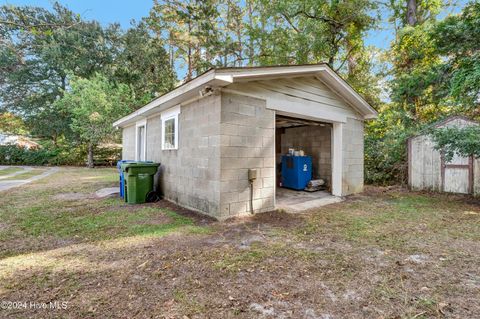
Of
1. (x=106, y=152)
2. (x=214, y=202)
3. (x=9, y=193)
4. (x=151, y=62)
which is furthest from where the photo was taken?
(x=106, y=152)

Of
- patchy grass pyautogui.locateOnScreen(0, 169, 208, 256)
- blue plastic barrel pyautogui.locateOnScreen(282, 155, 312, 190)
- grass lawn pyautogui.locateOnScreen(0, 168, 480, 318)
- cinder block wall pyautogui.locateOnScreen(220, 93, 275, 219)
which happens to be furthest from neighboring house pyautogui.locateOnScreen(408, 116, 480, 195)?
patchy grass pyautogui.locateOnScreen(0, 169, 208, 256)

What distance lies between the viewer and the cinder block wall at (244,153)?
448 cm

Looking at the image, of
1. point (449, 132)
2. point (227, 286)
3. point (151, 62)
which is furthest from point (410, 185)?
point (151, 62)

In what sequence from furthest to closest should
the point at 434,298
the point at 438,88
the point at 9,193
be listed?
the point at 438,88
the point at 9,193
the point at 434,298

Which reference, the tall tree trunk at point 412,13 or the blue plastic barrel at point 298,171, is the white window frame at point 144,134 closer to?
the blue plastic barrel at point 298,171

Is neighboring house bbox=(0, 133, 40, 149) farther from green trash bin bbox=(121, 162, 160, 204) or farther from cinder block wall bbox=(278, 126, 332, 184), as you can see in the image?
cinder block wall bbox=(278, 126, 332, 184)

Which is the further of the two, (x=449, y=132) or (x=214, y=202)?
(x=449, y=132)

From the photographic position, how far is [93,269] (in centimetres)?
263

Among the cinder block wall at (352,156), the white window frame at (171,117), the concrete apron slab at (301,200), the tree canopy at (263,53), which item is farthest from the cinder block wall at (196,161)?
the cinder block wall at (352,156)

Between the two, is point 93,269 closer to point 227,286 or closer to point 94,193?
point 227,286

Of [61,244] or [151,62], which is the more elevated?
[151,62]

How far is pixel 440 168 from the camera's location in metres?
7.14

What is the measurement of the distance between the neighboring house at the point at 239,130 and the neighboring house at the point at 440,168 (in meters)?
1.88

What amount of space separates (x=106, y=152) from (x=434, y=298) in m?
22.1
